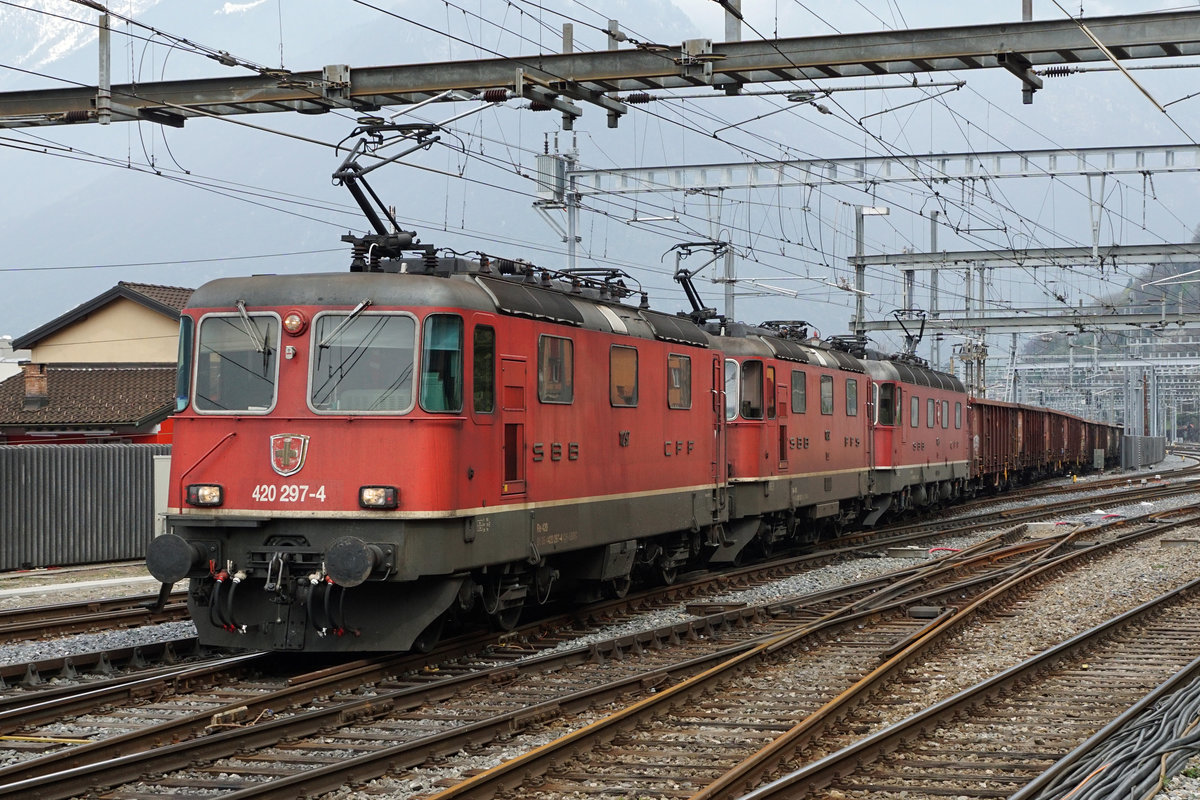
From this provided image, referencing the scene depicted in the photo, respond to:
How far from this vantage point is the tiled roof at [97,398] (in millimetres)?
30328

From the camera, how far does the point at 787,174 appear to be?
33.2 meters

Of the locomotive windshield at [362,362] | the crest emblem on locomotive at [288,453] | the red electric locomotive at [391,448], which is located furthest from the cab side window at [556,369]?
the crest emblem on locomotive at [288,453]

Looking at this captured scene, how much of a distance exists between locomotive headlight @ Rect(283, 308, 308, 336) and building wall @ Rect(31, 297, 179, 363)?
28833 mm

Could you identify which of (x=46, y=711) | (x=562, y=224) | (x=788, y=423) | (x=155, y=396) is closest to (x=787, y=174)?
(x=562, y=224)

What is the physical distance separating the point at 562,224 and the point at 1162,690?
22155 millimetres

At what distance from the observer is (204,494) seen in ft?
37.4

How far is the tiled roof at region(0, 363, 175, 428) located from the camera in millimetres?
30328

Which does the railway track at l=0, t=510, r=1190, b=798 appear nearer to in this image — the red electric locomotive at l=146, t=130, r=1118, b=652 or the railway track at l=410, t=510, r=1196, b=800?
the railway track at l=410, t=510, r=1196, b=800

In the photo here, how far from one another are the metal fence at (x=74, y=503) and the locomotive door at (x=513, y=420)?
12.7 metres

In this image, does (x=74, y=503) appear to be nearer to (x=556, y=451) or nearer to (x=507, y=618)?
(x=507, y=618)

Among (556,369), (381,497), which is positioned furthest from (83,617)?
(556,369)

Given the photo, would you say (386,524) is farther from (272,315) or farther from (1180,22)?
(1180,22)

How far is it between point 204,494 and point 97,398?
73.4 feet

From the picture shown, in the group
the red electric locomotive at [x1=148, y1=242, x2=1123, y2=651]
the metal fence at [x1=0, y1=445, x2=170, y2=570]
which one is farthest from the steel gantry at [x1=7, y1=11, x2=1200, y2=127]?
the metal fence at [x1=0, y1=445, x2=170, y2=570]
